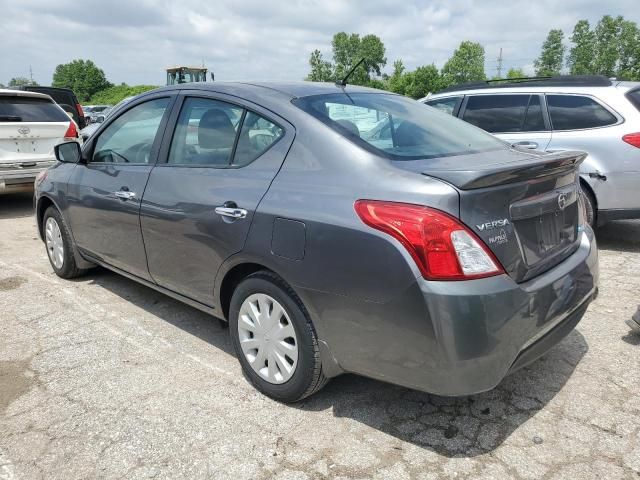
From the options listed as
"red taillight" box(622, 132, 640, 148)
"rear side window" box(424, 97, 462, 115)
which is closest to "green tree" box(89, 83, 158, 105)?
"rear side window" box(424, 97, 462, 115)

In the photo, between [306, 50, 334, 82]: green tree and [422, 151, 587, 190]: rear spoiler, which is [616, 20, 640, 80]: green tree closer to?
[306, 50, 334, 82]: green tree

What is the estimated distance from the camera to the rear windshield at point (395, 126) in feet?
8.44

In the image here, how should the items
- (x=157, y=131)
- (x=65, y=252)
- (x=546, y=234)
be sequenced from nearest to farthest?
(x=546, y=234) < (x=157, y=131) < (x=65, y=252)

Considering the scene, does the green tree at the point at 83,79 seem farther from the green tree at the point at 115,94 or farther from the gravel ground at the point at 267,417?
the gravel ground at the point at 267,417

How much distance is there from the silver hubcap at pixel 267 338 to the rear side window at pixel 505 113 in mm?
4219

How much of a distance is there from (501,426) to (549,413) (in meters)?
0.28

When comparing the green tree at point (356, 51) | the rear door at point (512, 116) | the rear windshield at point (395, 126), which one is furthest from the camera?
the green tree at point (356, 51)

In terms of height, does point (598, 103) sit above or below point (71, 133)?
above

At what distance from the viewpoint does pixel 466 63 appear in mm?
78562

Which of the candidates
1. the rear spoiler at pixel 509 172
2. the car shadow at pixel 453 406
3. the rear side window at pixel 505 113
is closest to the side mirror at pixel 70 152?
the car shadow at pixel 453 406

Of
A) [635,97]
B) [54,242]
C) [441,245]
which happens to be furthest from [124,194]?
[635,97]

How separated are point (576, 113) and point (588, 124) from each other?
0.64 ft

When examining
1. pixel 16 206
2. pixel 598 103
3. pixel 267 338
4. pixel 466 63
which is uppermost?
pixel 466 63

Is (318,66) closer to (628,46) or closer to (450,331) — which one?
(628,46)
